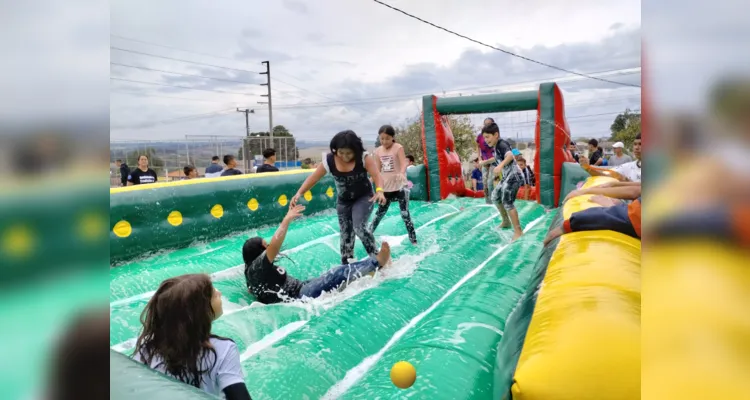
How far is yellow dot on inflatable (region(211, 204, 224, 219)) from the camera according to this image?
4.54 m

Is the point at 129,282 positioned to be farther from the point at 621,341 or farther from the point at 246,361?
the point at 621,341

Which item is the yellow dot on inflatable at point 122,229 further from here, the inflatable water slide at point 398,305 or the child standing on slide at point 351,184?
the child standing on slide at point 351,184

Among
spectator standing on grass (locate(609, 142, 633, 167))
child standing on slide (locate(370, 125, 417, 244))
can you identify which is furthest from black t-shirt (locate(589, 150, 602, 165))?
child standing on slide (locate(370, 125, 417, 244))

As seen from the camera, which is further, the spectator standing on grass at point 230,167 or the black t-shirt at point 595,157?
the black t-shirt at point 595,157

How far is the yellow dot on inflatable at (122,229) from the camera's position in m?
3.77

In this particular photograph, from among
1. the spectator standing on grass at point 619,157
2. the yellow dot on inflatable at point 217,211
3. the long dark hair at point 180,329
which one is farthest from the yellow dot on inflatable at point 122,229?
the spectator standing on grass at point 619,157

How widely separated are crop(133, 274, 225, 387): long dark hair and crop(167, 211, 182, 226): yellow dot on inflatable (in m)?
2.99

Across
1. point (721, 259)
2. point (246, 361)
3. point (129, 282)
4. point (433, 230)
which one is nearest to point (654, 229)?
point (721, 259)

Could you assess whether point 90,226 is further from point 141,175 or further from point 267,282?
point 141,175

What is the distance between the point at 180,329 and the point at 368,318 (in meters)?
1.00

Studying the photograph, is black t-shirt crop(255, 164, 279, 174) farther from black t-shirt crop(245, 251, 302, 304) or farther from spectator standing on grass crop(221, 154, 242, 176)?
black t-shirt crop(245, 251, 302, 304)

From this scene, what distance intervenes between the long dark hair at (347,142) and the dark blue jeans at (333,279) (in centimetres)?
78

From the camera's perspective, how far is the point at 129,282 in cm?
304

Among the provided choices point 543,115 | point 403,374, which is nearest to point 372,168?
point 403,374
